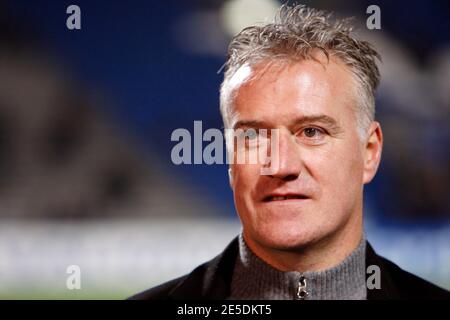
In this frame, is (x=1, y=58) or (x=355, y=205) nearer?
(x=355, y=205)

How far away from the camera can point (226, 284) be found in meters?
1.46

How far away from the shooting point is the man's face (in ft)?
4.45

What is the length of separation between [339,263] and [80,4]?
1018 mm

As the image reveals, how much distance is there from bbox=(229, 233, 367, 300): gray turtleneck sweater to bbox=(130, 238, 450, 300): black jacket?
0.04 meters

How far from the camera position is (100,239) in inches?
63.1

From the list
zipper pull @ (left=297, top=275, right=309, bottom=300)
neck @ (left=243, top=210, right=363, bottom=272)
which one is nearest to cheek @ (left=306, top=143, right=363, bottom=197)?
neck @ (left=243, top=210, right=363, bottom=272)

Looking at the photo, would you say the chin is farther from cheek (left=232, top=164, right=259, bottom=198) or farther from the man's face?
cheek (left=232, top=164, right=259, bottom=198)

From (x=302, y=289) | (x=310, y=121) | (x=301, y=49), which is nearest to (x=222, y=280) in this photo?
(x=302, y=289)

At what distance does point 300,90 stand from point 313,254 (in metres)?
0.40

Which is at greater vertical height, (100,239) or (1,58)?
(1,58)

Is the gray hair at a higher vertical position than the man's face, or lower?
higher

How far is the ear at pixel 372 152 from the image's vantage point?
1461mm
